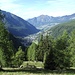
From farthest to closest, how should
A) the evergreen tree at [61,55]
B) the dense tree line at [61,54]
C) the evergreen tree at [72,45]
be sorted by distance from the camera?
the evergreen tree at [72,45] → the dense tree line at [61,54] → the evergreen tree at [61,55]

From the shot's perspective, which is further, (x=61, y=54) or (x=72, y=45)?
(x=72, y=45)

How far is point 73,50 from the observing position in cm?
8069

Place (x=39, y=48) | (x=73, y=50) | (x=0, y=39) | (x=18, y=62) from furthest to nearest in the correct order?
1. (x=39, y=48)
2. (x=18, y=62)
3. (x=73, y=50)
4. (x=0, y=39)

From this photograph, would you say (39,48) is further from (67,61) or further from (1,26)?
(1,26)

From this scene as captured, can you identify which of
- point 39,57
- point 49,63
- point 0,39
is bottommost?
point 39,57

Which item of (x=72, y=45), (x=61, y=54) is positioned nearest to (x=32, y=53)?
(x=72, y=45)

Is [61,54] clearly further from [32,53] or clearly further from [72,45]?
[32,53]

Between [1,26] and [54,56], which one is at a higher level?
[1,26]

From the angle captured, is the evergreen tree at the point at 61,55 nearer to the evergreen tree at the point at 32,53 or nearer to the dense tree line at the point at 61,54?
the dense tree line at the point at 61,54

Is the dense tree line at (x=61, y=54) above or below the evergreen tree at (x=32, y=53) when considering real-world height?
above

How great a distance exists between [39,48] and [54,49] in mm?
69538

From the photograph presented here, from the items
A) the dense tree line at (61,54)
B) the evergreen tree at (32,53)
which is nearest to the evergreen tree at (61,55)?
the dense tree line at (61,54)

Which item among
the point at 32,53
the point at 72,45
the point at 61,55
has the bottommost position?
the point at 32,53

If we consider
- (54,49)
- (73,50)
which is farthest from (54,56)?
(73,50)
